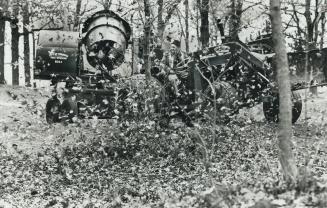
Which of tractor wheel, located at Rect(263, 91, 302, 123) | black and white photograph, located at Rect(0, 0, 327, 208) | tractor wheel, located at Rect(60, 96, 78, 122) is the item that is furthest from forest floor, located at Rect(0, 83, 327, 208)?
tractor wheel, located at Rect(263, 91, 302, 123)

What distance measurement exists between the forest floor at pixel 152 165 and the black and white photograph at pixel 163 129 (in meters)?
0.03

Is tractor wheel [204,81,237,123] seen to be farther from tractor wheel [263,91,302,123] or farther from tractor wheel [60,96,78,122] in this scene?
tractor wheel [60,96,78,122]

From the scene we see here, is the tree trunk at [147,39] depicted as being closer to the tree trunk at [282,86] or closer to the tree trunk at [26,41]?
the tree trunk at [282,86]

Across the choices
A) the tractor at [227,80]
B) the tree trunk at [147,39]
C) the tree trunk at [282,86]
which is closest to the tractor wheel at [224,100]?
the tractor at [227,80]

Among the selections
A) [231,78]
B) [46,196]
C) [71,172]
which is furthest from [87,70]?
[46,196]

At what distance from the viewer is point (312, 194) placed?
573cm

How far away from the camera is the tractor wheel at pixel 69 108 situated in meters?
12.9

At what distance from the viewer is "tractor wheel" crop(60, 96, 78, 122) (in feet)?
42.4

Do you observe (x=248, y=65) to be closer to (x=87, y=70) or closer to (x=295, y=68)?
(x=295, y=68)

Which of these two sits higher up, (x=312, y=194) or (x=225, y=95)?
(x=225, y=95)

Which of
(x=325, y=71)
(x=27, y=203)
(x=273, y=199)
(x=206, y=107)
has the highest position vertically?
(x=325, y=71)

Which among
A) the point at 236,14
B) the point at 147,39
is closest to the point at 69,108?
the point at 147,39

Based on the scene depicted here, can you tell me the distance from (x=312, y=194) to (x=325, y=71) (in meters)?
7.61

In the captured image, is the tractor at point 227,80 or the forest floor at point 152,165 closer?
the forest floor at point 152,165
